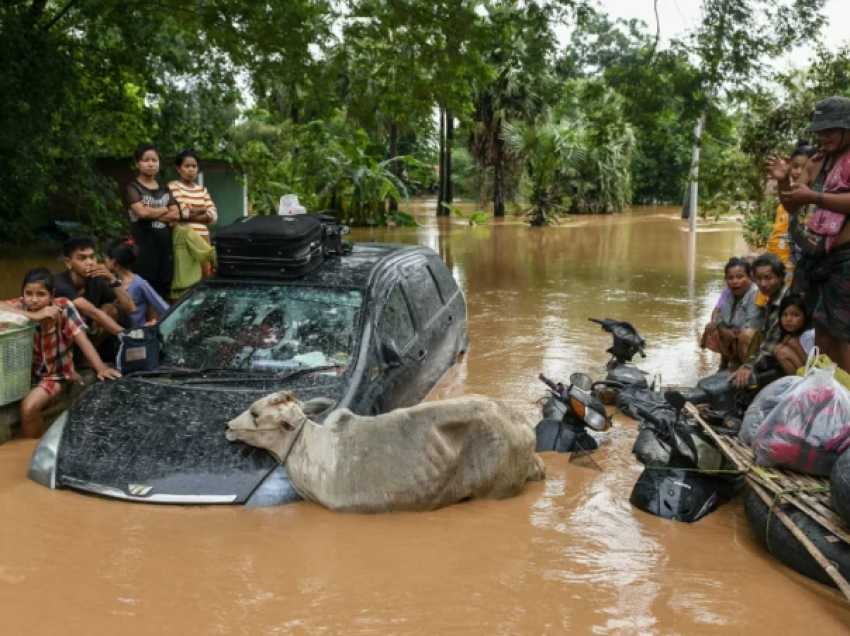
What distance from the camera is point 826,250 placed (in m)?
5.32

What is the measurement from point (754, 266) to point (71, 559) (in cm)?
519

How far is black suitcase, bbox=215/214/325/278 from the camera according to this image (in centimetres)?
596

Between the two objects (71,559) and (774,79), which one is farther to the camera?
(774,79)

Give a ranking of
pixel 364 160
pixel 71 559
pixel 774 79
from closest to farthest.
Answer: pixel 71 559 < pixel 774 79 < pixel 364 160

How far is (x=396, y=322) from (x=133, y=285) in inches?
88.2

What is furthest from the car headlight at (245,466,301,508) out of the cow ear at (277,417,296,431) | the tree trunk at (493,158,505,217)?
the tree trunk at (493,158,505,217)

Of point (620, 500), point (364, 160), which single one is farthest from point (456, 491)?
point (364, 160)

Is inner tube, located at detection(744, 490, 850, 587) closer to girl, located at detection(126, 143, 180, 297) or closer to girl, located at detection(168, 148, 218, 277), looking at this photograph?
girl, located at detection(168, 148, 218, 277)

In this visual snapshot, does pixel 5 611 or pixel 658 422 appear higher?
pixel 658 422

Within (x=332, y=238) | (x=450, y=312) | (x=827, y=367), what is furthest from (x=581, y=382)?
(x=827, y=367)

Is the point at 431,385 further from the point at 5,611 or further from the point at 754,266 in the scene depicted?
the point at 5,611

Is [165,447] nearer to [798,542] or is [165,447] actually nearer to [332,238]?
[332,238]

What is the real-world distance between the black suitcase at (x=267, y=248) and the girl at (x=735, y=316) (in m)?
3.68

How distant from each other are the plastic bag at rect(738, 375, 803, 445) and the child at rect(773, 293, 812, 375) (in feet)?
2.88
